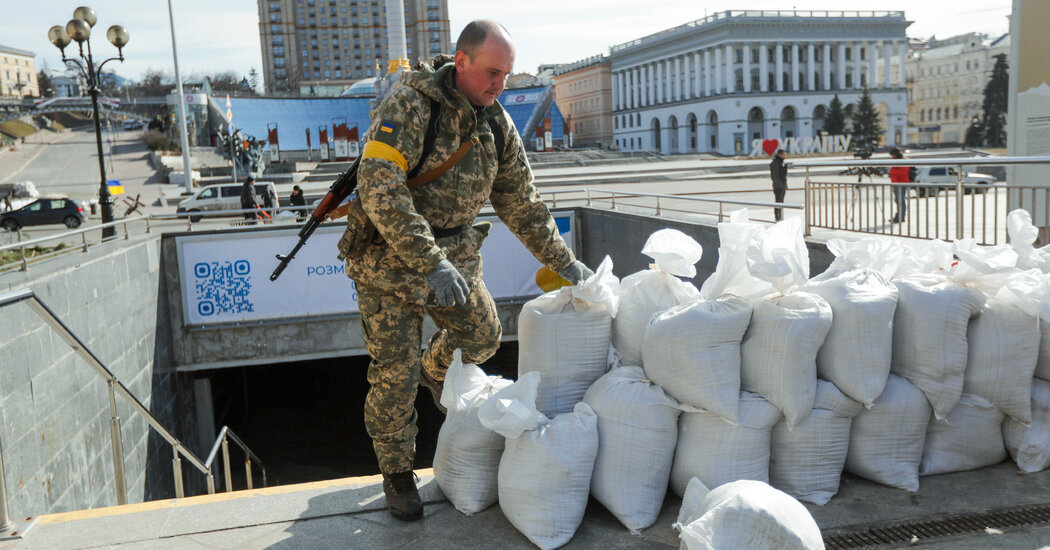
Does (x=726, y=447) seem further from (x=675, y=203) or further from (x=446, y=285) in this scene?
(x=675, y=203)

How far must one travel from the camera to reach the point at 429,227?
9.00 ft

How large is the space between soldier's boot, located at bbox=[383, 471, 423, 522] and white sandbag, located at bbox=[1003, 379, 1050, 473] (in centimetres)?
212

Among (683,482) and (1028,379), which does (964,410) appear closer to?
(1028,379)

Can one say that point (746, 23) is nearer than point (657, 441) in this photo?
No

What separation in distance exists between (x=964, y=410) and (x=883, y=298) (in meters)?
Result: 0.54

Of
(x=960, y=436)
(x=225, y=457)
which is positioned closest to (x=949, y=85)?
(x=225, y=457)

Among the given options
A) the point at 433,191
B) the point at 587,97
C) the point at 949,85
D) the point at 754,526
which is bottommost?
the point at 754,526

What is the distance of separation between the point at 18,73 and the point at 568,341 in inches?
5165

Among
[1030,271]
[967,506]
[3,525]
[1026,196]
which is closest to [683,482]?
[967,506]

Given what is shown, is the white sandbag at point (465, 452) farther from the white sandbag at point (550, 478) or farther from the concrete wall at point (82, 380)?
the concrete wall at point (82, 380)

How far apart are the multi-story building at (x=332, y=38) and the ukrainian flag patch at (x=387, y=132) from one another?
407 feet

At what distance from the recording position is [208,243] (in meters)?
13.2

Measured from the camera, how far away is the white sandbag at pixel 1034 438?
9.70 ft

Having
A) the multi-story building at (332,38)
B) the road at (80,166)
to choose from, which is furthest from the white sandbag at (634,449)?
the multi-story building at (332,38)
